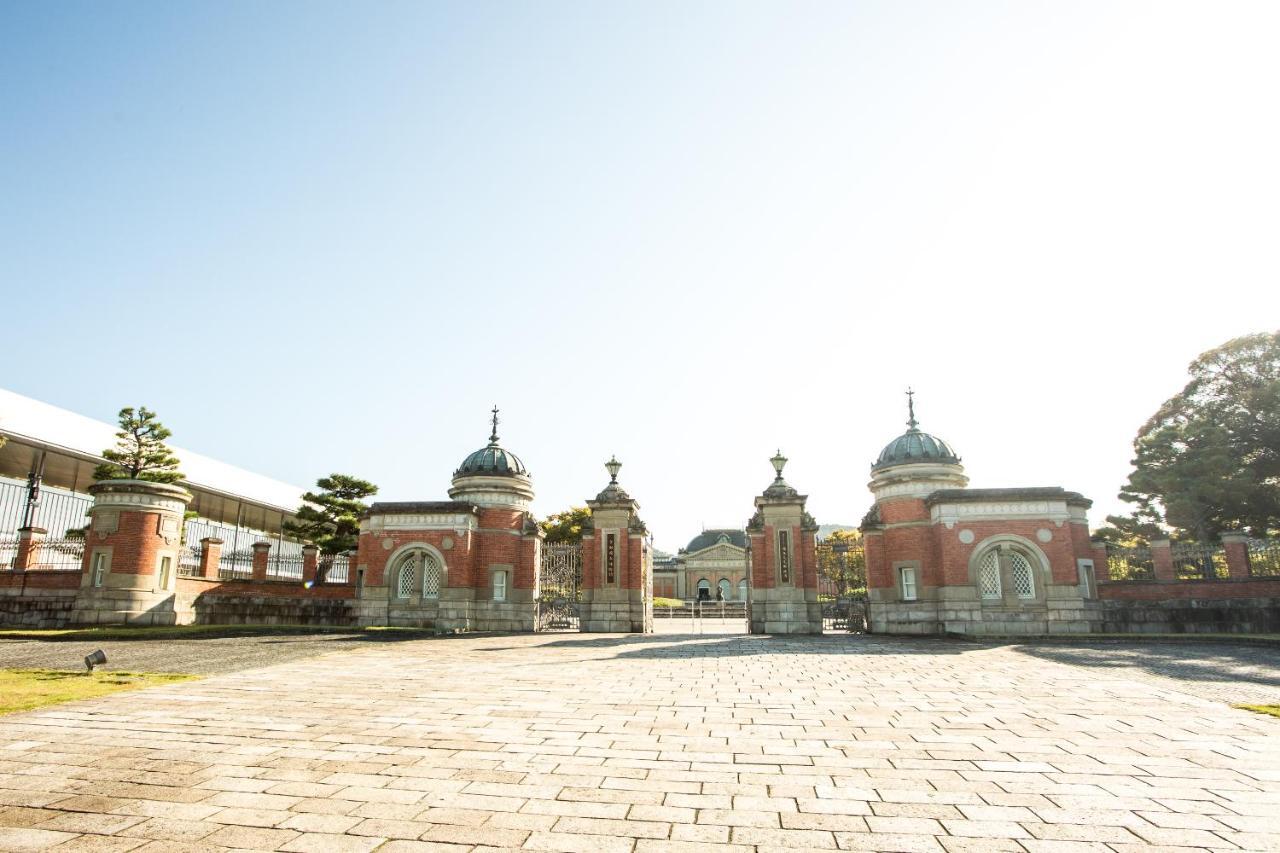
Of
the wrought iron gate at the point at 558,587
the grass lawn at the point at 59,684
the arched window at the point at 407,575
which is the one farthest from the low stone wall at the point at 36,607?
the wrought iron gate at the point at 558,587

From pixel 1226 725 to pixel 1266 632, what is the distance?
663 inches

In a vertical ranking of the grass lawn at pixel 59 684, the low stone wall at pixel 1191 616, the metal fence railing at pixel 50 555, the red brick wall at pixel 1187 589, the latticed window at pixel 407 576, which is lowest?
the grass lawn at pixel 59 684

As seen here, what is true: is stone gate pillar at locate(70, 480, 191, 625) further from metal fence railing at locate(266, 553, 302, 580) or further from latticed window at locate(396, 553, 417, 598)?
latticed window at locate(396, 553, 417, 598)

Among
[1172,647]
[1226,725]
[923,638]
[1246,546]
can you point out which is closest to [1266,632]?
[1246,546]

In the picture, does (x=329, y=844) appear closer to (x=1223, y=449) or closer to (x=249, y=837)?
→ (x=249, y=837)

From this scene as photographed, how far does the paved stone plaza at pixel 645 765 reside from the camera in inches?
168

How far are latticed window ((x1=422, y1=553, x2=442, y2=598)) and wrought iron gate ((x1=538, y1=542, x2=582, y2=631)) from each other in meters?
3.53

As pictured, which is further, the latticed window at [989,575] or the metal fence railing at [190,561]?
the metal fence railing at [190,561]

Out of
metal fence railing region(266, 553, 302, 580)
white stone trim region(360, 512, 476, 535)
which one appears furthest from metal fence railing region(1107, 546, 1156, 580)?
metal fence railing region(266, 553, 302, 580)

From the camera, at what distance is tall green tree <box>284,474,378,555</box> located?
31.6m

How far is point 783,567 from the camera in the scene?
73.6 ft

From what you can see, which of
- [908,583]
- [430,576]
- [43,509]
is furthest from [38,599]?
[908,583]

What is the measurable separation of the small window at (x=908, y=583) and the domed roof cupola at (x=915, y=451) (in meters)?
3.43

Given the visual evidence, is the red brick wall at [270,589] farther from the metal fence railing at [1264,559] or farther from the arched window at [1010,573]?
the metal fence railing at [1264,559]
